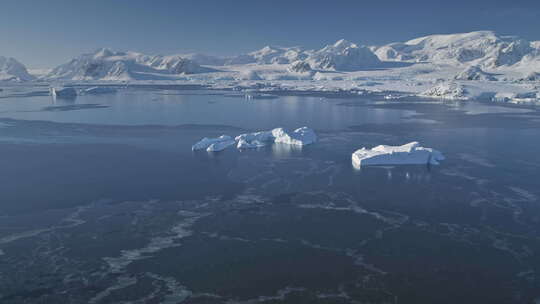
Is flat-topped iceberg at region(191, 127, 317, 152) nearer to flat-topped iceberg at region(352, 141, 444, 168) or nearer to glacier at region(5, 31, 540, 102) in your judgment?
flat-topped iceberg at region(352, 141, 444, 168)

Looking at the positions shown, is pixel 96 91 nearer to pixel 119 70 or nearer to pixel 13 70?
pixel 119 70

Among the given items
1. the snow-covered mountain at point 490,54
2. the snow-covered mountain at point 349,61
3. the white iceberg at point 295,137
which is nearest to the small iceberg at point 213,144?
the white iceberg at point 295,137

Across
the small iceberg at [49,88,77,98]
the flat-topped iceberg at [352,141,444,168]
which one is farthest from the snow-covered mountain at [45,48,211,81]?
the flat-topped iceberg at [352,141,444,168]

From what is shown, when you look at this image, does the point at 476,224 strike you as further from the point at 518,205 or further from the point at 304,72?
the point at 304,72

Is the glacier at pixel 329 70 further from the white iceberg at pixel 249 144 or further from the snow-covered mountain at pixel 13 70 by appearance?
the white iceberg at pixel 249 144

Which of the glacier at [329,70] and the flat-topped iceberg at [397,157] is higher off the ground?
the glacier at [329,70]

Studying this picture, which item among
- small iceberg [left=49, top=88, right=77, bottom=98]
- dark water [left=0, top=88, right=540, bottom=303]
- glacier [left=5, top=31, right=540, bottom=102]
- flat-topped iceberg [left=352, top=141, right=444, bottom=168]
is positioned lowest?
dark water [left=0, top=88, right=540, bottom=303]

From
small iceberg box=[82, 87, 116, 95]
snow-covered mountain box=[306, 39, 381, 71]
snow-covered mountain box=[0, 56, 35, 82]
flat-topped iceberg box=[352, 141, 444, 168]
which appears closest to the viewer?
flat-topped iceberg box=[352, 141, 444, 168]

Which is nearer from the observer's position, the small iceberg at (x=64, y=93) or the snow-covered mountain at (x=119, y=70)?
the small iceberg at (x=64, y=93)

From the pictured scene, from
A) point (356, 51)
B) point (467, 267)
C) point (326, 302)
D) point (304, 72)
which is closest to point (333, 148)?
point (467, 267)
